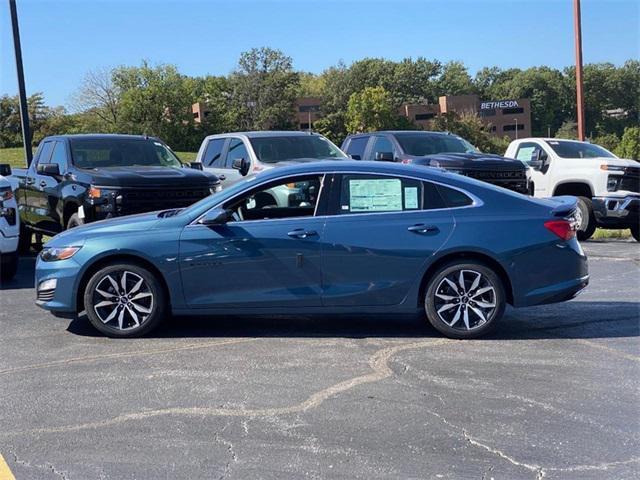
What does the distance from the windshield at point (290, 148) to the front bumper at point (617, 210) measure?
16.1ft

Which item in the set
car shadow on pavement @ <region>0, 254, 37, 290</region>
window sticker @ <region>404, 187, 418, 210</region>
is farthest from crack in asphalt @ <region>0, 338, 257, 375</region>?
car shadow on pavement @ <region>0, 254, 37, 290</region>

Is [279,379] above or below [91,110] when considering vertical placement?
below

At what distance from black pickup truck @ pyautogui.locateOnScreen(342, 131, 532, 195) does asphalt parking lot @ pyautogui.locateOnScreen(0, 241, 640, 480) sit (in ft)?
16.7

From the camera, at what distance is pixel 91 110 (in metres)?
76.9

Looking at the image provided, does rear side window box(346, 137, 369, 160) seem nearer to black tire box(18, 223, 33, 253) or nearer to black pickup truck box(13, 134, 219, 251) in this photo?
black pickup truck box(13, 134, 219, 251)

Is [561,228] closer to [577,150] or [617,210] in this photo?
[617,210]

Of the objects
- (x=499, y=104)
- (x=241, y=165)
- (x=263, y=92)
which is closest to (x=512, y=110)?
(x=499, y=104)

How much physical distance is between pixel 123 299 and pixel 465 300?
3043mm

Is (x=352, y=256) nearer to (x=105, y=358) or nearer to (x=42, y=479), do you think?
(x=105, y=358)

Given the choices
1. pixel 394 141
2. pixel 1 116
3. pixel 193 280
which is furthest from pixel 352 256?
pixel 1 116

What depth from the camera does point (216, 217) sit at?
615cm

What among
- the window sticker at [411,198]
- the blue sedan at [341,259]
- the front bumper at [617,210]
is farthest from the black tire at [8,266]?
the front bumper at [617,210]

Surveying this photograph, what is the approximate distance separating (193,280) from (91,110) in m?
76.2

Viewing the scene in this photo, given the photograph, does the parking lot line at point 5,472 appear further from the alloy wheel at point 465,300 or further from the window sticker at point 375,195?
the alloy wheel at point 465,300
